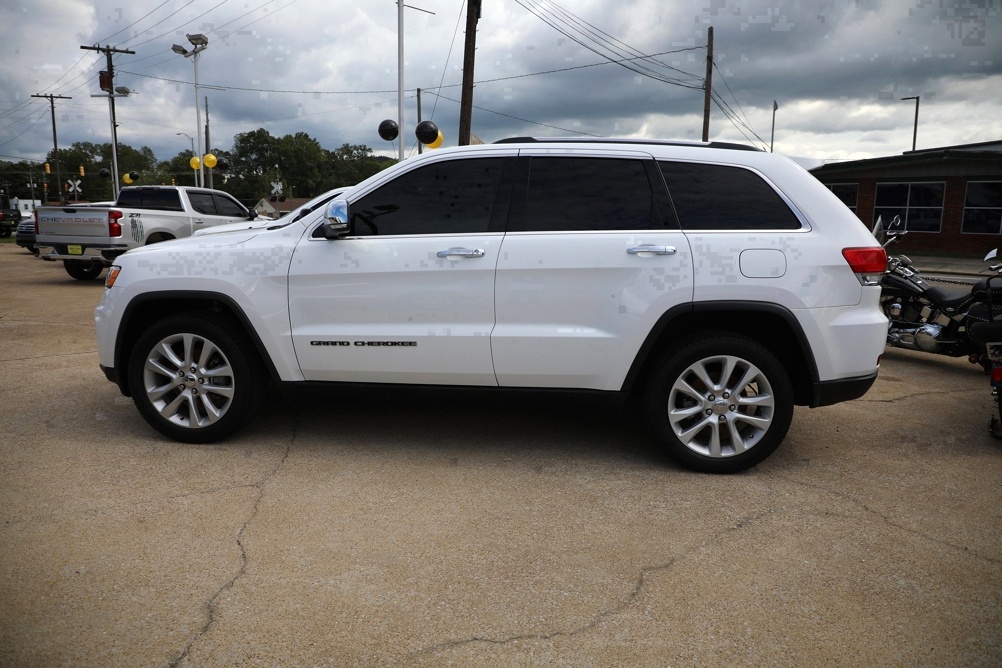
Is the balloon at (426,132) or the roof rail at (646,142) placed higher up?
the balloon at (426,132)

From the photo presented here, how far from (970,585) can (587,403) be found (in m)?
1.95

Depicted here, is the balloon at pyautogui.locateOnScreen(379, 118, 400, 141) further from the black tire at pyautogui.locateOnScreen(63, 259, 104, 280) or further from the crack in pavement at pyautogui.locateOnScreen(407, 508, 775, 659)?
the crack in pavement at pyautogui.locateOnScreen(407, 508, 775, 659)

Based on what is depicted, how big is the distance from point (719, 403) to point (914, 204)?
1071 inches

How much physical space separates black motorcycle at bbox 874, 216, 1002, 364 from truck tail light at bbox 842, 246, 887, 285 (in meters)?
2.59

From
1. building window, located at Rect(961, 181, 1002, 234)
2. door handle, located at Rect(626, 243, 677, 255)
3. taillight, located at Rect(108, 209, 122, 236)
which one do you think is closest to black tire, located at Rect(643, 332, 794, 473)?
door handle, located at Rect(626, 243, 677, 255)

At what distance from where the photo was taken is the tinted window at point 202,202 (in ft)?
46.2

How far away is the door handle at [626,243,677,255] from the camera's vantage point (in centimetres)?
398

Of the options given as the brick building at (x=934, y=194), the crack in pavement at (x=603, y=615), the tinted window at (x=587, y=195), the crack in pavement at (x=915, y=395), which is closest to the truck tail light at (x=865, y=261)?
the tinted window at (x=587, y=195)

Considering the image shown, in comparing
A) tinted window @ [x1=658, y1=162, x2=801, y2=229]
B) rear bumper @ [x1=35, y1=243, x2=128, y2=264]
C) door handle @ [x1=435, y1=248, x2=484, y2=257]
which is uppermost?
tinted window @ [x1=658, y1=162, x2=801, y2=229]

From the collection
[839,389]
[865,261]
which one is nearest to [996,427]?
[839,389]

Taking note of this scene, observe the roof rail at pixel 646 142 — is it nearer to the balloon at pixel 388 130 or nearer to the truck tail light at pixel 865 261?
the truck tail light at pixel 865 261

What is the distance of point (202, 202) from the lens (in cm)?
1429

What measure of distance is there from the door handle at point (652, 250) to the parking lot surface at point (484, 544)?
91 centimetres

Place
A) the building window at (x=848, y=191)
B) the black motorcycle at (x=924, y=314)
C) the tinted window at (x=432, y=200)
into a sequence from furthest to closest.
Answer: the building window at (x=848, y=191), the black motorcycle at (x=924, y=314), the tinted window at (x=432, y=200)
